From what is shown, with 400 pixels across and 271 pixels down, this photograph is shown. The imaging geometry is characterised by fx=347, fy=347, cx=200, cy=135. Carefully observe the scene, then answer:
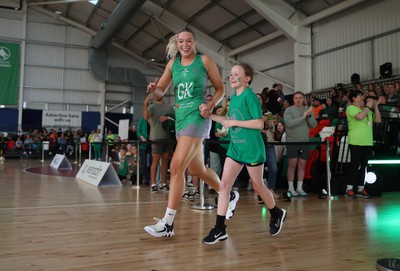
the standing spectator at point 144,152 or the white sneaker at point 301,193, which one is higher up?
the standing spectator at point 144,152

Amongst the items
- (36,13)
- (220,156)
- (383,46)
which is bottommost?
(220,156)

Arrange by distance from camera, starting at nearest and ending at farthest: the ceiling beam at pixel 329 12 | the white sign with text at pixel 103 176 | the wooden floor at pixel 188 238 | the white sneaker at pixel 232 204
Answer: the wooden floor at pixel 188 238 → the white sneaker at pixel 232 204 → the white sign with text at pixel 103 176 → the ceiling beam at pixel 329 12

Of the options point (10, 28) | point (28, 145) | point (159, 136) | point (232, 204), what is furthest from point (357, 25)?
point (10, 28)

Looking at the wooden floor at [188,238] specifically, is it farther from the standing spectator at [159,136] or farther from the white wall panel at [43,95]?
the white wall panel at [43,95]

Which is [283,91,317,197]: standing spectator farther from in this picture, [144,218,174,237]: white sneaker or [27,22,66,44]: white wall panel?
[27,22,66,44]: white wall panel

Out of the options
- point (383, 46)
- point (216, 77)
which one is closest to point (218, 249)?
point (216, 77)

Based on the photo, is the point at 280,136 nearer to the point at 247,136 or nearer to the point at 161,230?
the point at 247,136

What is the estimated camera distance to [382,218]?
344cm

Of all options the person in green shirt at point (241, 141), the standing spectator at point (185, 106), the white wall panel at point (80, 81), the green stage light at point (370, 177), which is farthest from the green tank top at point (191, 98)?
the white wall panel at point (80, 81)

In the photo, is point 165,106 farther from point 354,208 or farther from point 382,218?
point 382,218

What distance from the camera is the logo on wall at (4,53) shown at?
20125 mm

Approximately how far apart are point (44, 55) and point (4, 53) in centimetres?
225

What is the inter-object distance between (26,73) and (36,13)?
12.4 ft

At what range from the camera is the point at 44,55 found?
21688mm
